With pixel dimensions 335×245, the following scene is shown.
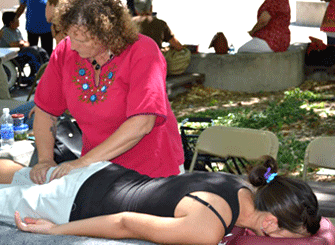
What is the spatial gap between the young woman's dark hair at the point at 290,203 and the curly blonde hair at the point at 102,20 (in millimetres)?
968

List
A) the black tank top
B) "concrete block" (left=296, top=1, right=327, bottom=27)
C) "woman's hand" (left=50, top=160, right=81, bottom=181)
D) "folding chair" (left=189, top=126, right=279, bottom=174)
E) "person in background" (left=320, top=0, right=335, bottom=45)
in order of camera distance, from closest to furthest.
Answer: the black tank top, "woman's hand" (left=50, top=160, right=81, bottom=181), "folding chair" (left=189, top=126, right=279, bottom=174), "person in background" (left=320, top=0, right=335, bottom=45), "concrete block" (left=296, top=1, right=327, bottom=27)

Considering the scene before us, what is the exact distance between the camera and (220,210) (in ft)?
8.32

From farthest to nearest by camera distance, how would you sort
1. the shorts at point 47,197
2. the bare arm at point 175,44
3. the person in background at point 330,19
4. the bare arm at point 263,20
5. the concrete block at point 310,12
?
the concrete block at point 310,12
the person in background at point 330,19
the bare arm at point 263,20
the bare arm at point 175,44
the shorts at point 47,197

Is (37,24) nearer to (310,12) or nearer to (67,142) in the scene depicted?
(67,142)

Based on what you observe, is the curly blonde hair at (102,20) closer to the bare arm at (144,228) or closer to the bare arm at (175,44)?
the bare arm at (144,228)

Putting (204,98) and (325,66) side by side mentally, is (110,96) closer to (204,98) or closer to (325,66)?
(204,98)

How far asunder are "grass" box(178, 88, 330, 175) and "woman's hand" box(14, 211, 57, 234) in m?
3.99

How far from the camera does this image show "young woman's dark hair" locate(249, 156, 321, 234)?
2.56 metres

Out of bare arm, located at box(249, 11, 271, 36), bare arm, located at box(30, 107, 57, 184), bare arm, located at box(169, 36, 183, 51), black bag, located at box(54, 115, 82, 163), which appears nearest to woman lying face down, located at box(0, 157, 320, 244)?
bare arm, located at box(30, 107, 57, 184)

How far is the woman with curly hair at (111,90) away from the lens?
9.52 feet

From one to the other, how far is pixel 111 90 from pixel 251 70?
22.6ft

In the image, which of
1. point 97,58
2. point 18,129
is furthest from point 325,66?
point 97,58

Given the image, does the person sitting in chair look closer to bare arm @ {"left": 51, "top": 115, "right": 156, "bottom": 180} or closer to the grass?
the grass

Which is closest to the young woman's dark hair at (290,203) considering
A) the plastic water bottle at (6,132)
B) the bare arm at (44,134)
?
the bare arm at (44,134)
